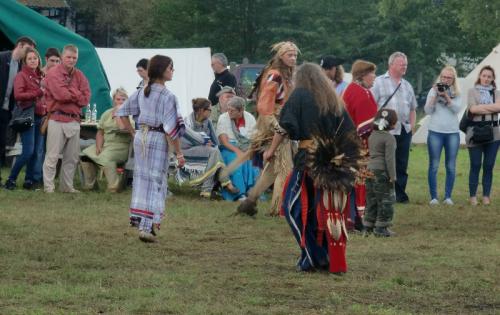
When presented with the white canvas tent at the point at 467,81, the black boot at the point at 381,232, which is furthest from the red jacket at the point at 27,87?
the white canvas tent at the point at 467,81

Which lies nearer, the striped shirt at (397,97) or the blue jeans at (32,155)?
the striped shirt at (397,97)

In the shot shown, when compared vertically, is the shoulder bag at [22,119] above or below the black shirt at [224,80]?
below

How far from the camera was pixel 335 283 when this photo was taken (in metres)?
8.81

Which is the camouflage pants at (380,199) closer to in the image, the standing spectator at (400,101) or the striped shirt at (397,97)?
the standing spectator at (400,101)

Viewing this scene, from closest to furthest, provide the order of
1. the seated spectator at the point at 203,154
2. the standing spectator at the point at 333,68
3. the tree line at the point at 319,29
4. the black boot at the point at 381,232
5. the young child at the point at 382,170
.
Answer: the young child at the point at 382,170 < the black boot at the point at 381,232 < the standing spectator at the point at 333,68 < the seated spectator at the point at 203,154 < the tree line at the point at 319,29

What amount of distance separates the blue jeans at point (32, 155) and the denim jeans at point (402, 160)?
4535 millimetres

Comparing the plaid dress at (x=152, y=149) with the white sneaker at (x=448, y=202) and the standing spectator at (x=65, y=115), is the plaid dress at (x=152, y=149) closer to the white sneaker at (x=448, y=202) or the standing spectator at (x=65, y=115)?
the standing spectator at (x=65, y=115)

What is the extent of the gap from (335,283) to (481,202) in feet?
23.0

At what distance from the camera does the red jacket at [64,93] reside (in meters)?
14.8

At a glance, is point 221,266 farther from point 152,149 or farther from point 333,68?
point 333,68

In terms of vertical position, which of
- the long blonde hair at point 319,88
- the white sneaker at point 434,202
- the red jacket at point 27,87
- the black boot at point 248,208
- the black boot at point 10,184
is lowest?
the black boot at point 10,184

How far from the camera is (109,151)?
15672 mm

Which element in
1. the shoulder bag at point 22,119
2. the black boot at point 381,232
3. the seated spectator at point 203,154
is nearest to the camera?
the black boot at point 381,232

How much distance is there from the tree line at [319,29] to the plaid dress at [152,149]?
37.0 m
